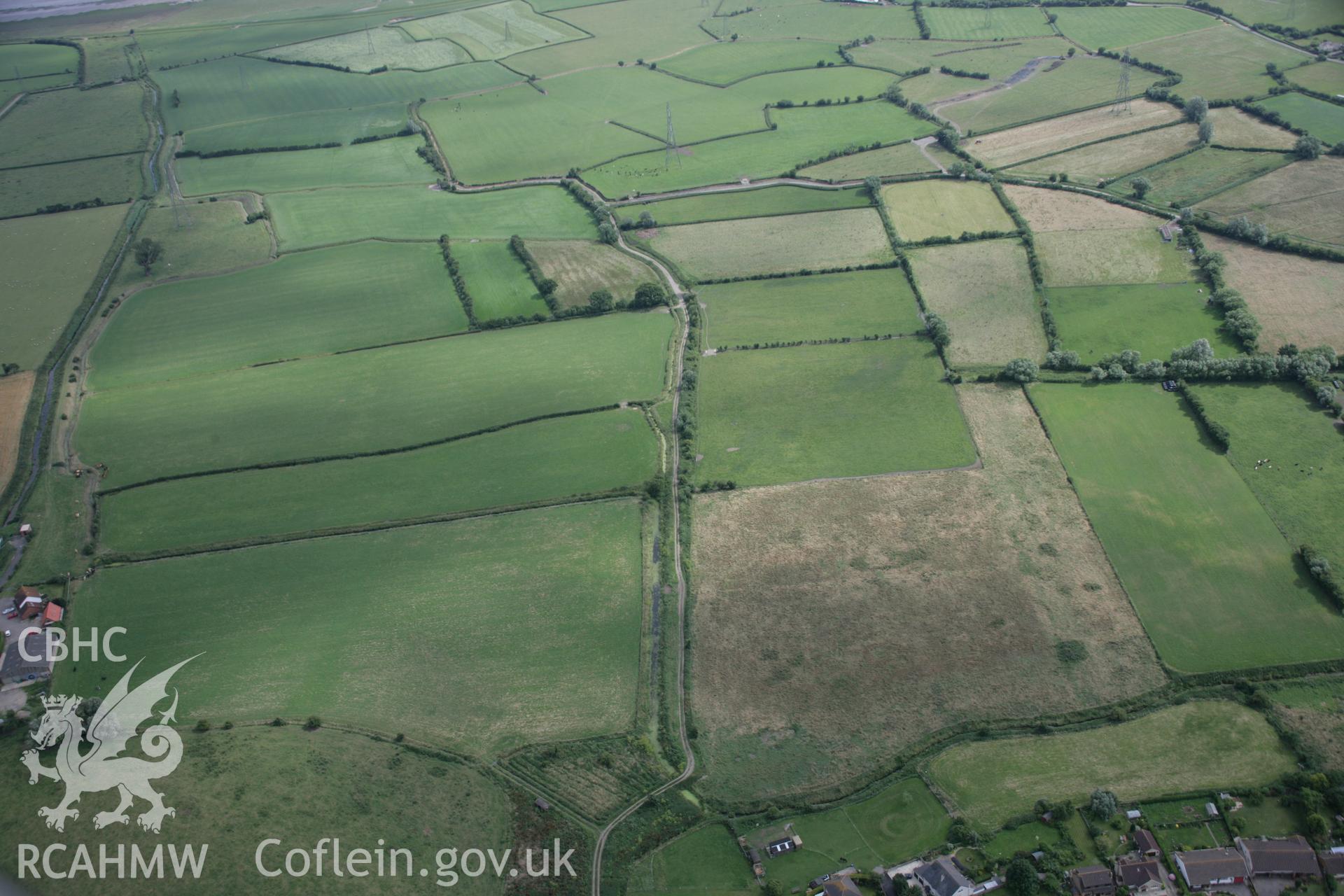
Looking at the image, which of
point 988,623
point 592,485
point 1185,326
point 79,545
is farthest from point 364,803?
point 1185,326

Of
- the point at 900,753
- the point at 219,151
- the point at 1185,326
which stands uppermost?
the point at 219,151

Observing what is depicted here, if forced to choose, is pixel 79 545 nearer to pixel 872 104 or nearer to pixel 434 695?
pixel 434 695

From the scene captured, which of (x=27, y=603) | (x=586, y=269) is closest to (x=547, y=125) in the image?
(x=586, y=269)

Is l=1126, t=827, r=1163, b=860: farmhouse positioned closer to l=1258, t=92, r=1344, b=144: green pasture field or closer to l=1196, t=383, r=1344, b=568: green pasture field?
l=1196, t=383, r=1344, b=568: green pasture field

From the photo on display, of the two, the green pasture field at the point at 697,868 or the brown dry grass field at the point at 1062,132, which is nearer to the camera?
the green pasture field at the point at 697,868

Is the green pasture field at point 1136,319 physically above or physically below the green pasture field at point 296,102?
below

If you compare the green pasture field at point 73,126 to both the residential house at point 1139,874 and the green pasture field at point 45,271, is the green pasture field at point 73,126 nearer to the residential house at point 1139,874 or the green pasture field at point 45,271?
the green pasture field at point 45,271

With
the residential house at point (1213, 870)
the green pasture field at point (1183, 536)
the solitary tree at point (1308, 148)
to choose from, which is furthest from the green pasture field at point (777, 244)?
the residential house at point (1213, 870)
